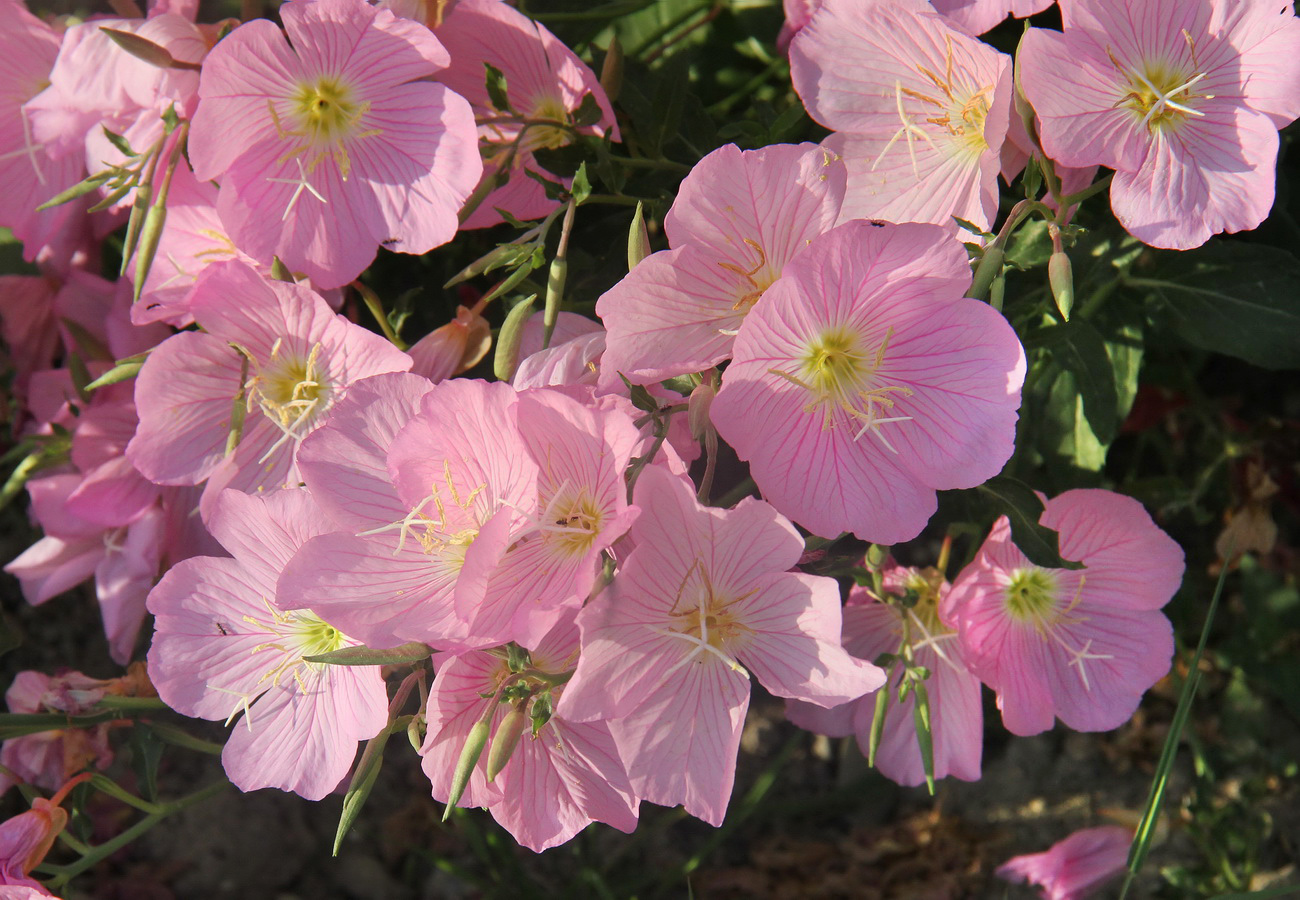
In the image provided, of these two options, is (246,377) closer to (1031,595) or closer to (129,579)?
(129,579)

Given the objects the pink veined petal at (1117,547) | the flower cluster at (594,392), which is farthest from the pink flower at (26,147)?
the pink veined petal at (1117,547)

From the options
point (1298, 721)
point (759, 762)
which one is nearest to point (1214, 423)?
point (1298, 721)

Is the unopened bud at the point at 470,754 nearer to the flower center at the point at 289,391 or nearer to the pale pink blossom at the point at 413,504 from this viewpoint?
the pale pink blossom at the point at 413,504

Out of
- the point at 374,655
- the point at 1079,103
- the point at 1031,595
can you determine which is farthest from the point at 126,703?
the point at 1079,103

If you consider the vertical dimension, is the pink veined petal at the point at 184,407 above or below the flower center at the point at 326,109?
below

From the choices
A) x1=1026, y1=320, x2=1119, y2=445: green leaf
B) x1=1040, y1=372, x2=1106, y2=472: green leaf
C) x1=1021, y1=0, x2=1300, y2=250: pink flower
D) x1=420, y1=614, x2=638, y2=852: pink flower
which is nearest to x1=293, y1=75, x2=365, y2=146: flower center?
→ x1=420, y1=614, x2=638, y2=852: pink flower

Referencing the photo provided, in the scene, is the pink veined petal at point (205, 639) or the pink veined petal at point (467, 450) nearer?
the pink veined petal at point (467, 450)

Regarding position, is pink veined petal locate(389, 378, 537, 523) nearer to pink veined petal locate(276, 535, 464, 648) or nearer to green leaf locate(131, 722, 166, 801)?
pink veined petal locate(276, 535, 464, 648)
